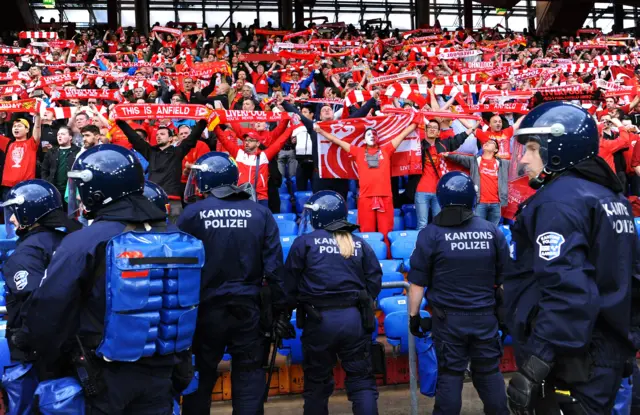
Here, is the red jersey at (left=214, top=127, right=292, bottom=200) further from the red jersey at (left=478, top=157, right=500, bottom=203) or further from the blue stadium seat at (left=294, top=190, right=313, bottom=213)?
the red jersey at (left=478, top=157, right=500, bottom=203)

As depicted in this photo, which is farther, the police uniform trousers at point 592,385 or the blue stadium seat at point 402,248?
the blue stadium seat at point 402,248

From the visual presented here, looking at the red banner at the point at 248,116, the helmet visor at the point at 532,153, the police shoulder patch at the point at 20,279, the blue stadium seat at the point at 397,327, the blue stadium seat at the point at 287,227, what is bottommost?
the blue stadium seat at the point at 397,327

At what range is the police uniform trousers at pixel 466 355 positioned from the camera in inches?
222

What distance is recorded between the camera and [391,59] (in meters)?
21.6

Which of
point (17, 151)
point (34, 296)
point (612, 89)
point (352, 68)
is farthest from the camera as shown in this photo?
point (352, 68)

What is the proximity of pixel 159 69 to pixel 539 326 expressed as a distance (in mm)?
15218

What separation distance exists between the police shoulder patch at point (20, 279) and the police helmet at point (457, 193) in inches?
130

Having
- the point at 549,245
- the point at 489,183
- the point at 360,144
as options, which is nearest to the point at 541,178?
the point at 549,245

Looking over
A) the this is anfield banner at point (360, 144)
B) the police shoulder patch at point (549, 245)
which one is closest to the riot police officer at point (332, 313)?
the police shoulder patch at point (549, 245)

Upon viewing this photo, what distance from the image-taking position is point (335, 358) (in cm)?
586

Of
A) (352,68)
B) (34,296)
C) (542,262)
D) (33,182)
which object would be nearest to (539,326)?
(542,262)

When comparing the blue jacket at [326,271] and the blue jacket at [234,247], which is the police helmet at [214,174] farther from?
the blue jacket at [326,271]

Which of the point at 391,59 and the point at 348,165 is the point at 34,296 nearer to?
the point at 348,165

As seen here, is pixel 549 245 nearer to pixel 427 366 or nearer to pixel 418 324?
pixel 418 324
